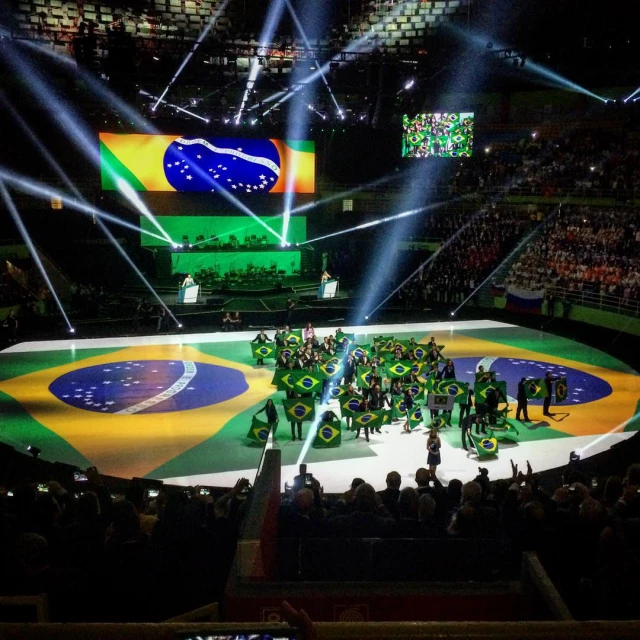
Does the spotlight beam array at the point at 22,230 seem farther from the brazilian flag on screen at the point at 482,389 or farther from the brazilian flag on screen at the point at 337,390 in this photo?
the brazilian flag on screen at the point at 482,389

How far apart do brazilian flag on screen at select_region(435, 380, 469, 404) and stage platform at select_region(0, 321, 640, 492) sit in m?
0.82

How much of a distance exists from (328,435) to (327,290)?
18.2 meters

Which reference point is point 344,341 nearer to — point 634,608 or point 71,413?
point 71,413

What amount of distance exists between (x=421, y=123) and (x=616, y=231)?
13.8m

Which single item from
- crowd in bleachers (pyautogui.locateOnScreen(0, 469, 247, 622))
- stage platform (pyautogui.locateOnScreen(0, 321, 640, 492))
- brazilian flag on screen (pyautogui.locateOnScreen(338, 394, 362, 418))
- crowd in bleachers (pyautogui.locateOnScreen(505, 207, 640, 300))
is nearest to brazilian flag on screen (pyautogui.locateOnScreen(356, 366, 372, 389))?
stage platform (pyautogui.locateOnScreen(0, 321, 640, 492))

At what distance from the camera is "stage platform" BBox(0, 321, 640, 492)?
13.8 m

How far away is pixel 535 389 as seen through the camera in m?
16.5

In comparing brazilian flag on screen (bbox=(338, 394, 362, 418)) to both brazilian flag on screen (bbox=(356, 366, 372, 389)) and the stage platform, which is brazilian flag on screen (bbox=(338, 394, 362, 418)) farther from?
brazilian flag on screen (bbox=(356, 366, 372, 389))

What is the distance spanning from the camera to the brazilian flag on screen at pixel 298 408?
1516 centimetres

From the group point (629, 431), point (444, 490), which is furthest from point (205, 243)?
point (444, 490)

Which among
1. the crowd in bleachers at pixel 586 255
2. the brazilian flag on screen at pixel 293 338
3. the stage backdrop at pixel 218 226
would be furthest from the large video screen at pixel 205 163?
the brazilian flag on screen at pixel 293 338

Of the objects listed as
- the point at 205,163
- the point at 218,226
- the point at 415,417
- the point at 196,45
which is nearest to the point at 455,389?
the point at 415,417

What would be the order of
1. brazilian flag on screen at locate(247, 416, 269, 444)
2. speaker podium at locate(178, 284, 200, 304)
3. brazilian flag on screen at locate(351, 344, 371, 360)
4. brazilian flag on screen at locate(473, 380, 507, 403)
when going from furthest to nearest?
speaker podium at locate(178, 284, 200, 304) < brazilian flag on screen at locate(351, 344, 371, 360) < brazilian flag on screen at locate(473, 380, 507, 403) < brazilian flag on screen at locate(247, 416, 269, 444)

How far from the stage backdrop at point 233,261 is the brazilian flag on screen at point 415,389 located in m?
20.5
